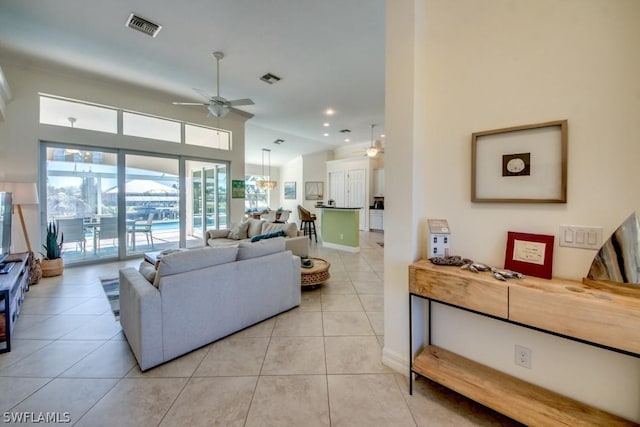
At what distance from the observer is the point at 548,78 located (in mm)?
1360

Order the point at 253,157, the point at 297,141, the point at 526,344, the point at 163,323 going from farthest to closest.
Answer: the point at 253,157
the point at 297,141
the point at 163,323
the point at 526,344

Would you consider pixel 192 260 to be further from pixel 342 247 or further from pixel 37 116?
pixel 37 116

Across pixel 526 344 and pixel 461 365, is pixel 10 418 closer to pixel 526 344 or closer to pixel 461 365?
pixel 461 365

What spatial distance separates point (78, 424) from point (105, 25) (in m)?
3.99

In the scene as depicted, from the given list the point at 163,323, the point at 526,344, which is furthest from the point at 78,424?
the point at 526,344

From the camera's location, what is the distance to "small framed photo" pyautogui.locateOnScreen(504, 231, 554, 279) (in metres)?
1.36

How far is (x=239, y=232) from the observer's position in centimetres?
509

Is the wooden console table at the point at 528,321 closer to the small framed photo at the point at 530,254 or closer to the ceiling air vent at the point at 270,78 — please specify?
the small framed photo at the point at 530,254

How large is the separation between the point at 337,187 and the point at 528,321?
8666 millimetres

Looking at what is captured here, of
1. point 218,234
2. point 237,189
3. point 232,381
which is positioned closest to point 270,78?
point 237,189

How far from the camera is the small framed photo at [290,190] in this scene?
37.0ft

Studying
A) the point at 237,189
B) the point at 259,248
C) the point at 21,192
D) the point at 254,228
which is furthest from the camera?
the point at 237,189

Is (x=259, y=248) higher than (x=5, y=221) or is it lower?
lower

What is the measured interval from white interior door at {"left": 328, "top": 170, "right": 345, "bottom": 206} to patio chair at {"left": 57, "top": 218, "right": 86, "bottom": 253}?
721cm
